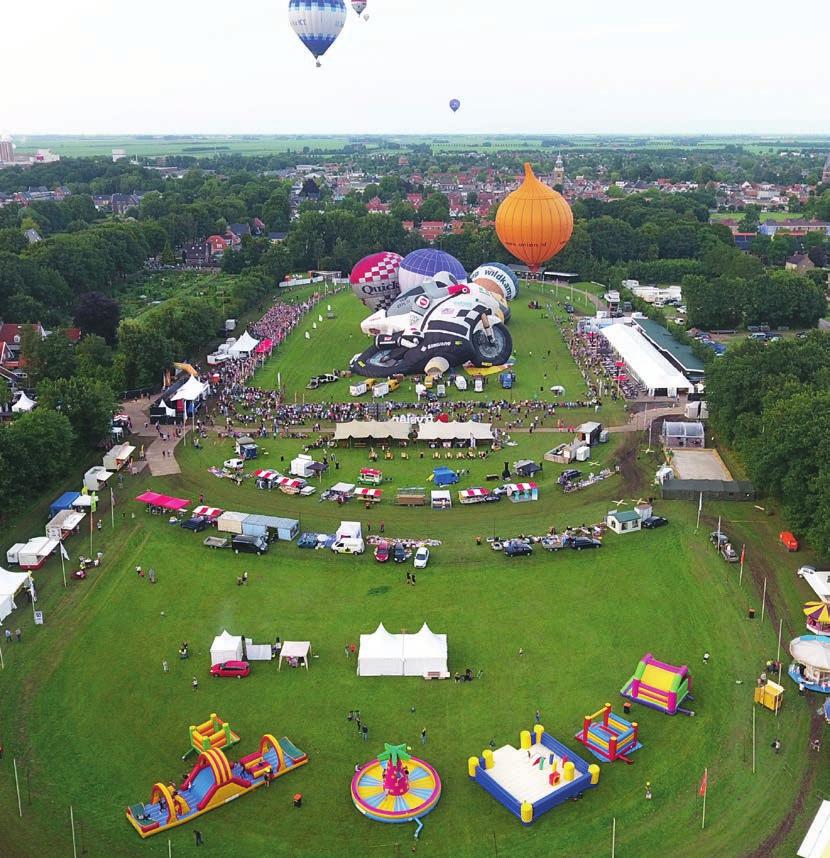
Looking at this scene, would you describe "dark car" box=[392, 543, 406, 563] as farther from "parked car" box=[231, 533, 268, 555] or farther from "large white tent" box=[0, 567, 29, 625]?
"large white tent" box=[0, 567, 29, 625]

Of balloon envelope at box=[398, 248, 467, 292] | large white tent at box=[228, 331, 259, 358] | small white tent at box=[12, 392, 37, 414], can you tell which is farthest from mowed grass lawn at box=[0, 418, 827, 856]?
balloon envelope at box=[398, 248, 467, 292]

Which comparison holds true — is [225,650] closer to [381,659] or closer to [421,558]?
[381,659]

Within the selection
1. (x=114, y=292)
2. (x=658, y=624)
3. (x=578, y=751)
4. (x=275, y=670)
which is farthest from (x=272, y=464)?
(x=114, y=292)

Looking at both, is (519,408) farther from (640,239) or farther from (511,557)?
(640,239)
